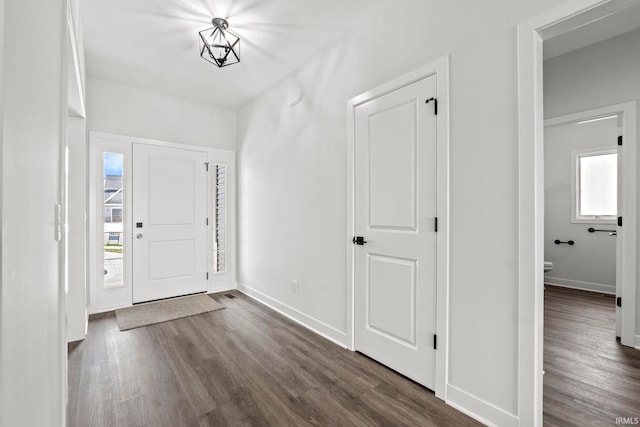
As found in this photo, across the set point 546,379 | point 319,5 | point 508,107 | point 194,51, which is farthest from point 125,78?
point 546,379

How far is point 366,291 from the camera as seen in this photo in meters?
2.55

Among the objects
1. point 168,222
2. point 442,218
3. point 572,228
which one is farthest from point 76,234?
point 572,228

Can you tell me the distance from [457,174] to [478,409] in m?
1.41

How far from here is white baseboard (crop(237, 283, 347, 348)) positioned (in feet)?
9.17

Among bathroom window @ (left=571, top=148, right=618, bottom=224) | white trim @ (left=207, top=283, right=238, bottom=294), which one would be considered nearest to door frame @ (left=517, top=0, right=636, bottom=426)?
white trim @ (left=207, top=283, right=238, bottom=294)

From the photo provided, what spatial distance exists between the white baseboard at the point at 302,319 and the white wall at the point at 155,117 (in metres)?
2.36

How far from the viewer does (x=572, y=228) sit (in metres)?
4.76

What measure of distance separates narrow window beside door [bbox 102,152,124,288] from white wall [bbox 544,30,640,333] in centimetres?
536

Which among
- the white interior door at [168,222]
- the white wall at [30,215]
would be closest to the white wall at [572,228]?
the white interior door at [168,222]

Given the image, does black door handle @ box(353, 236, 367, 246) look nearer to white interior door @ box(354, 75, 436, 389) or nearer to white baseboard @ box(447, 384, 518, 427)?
white interior door @ box(354, 75, 436, 389)

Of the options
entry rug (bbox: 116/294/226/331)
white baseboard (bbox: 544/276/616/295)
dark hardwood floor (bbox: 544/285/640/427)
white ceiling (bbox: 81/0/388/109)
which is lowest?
entry rug (bbox: 116/294/226/331)

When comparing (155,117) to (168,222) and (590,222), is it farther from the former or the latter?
(590,222)

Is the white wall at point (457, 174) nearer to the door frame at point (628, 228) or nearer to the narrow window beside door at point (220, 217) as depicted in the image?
the narrow window beside door at point (220, 217)

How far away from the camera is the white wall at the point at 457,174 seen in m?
1.70
